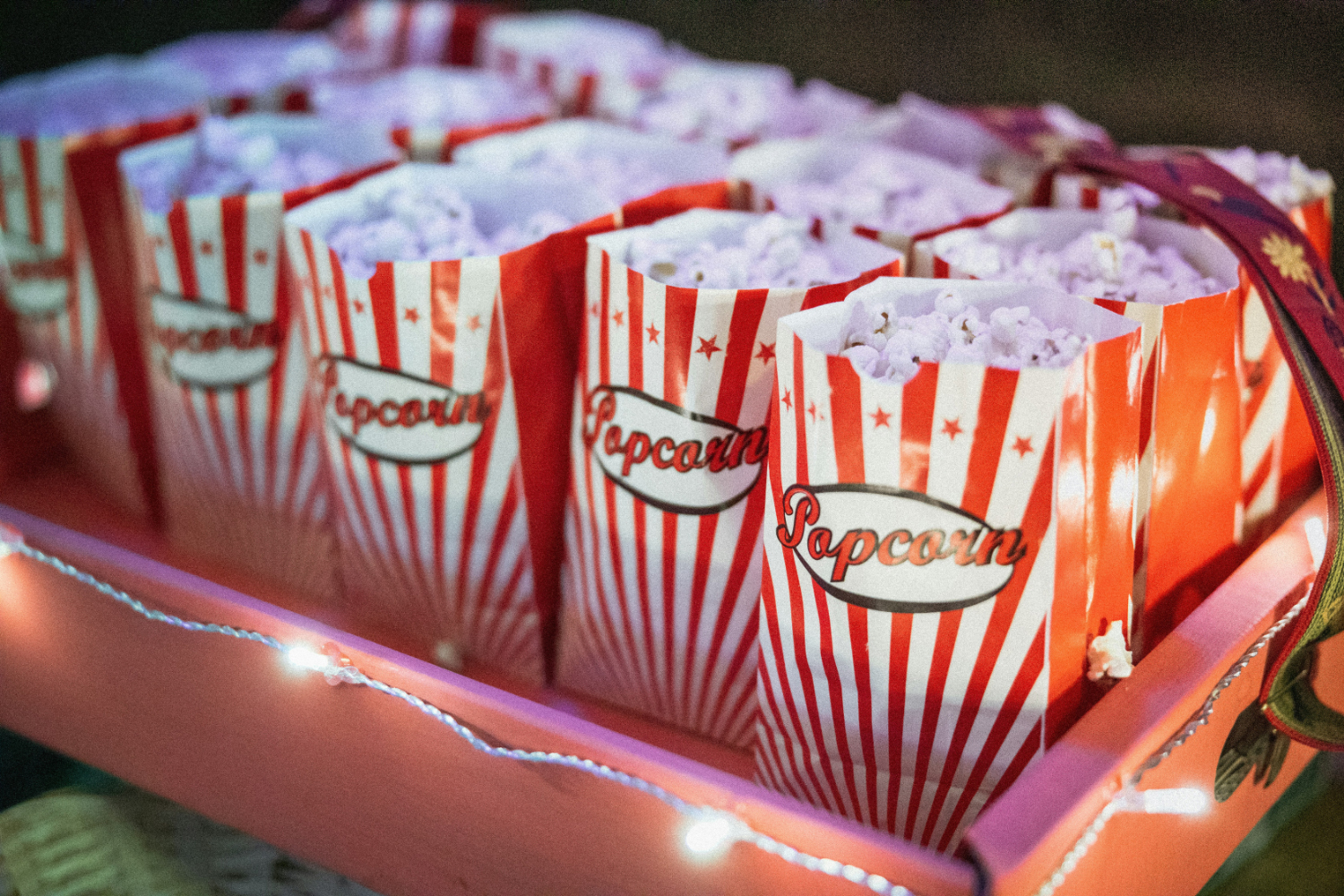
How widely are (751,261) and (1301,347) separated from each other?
0.54 m

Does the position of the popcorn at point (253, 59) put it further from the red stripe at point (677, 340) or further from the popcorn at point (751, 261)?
the red stripe at point (677, 340)

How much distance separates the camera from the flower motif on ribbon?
3.24 feet

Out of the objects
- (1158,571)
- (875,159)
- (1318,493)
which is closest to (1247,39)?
(875,159)

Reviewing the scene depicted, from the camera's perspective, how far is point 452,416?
3.64 feet

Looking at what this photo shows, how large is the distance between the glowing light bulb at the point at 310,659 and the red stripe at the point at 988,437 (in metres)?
0.60

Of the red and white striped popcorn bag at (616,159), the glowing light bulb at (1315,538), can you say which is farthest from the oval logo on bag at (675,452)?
the glowing light bulb at (1315,538)

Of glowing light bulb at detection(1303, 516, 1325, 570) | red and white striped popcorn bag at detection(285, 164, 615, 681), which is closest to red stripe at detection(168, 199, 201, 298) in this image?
red and white striped popcorn bag at detection(285, 164, 615, 681)

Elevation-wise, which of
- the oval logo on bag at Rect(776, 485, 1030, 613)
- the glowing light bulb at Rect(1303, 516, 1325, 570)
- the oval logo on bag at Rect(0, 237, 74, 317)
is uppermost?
the oval logo on bag at Rect(776, 485, 1030, 613)

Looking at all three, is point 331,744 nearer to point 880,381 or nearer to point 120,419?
point 880,381

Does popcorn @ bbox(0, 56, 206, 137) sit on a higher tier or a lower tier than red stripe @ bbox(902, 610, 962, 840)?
higher

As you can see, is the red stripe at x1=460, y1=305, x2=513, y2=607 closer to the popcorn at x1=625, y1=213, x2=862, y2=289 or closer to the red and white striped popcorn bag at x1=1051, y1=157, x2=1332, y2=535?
the popcorn at x1=625, y1=213, x2=862, y2=289

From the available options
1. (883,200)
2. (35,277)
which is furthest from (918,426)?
(35,277)

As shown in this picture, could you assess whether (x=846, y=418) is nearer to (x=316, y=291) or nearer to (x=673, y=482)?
(x=673, y=482)

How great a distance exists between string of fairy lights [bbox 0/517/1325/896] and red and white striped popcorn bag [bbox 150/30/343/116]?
43.5 inches
